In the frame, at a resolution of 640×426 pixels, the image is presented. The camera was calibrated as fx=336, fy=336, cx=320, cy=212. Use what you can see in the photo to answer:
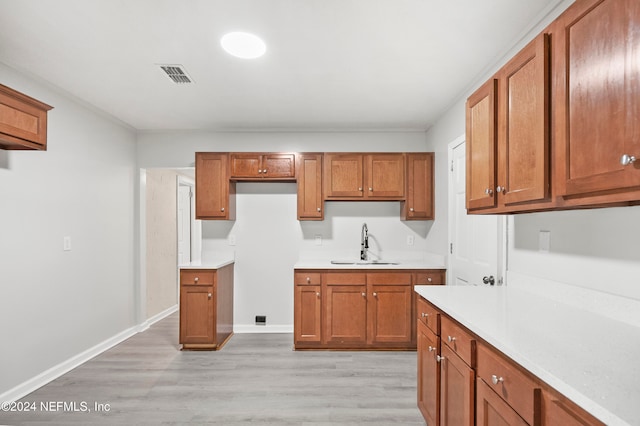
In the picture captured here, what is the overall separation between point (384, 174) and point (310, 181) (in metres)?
0.86

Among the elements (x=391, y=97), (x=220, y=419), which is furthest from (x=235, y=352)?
(x=391, y=97)


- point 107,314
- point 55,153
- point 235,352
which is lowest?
point 235,352

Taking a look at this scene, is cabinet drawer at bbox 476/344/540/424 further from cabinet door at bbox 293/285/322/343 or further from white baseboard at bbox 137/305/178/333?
white baseboard at bbox 137/305/178/333

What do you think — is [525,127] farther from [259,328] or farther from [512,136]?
[259,328]

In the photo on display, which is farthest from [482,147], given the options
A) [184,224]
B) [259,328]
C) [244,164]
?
[184,224]

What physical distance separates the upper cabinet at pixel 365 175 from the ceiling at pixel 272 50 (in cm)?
54

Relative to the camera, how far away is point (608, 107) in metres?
1.10

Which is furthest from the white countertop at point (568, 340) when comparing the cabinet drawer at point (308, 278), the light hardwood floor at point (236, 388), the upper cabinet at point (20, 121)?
the upper cabinet at point (20, 121)

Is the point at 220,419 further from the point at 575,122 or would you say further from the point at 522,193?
the point at 575,122

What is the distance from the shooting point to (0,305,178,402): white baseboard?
2.52 m

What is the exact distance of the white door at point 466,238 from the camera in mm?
2494

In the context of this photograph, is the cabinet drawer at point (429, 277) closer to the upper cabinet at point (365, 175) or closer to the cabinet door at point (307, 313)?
the upper cabinet at point (365, 175)

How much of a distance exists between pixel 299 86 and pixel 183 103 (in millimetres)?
1260

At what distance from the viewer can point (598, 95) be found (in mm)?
1142
